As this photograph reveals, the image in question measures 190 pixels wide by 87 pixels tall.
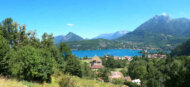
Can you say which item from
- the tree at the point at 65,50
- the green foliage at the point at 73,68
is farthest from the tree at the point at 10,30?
the green foliage at the point at 73,68

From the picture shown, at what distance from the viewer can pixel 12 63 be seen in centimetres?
1074

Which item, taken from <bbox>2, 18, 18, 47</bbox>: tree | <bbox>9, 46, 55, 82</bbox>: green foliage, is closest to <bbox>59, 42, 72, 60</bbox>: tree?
<bbox>2, 18, 18, 47</bbox>: tree

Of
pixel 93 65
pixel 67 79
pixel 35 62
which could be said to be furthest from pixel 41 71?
pixel 93 65

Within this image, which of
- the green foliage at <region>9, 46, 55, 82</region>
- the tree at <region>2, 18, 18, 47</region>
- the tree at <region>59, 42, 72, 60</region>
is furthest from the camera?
the tree at <region>59, 42, 72, 60</region>

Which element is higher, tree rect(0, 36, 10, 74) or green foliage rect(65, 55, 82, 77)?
tree rect(0, 36, 10, 74)

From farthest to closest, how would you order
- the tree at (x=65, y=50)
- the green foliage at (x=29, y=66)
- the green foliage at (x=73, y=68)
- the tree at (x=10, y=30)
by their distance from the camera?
the tree at (x=65, y=50)
the green foliage at (x=73, y=68)
the tree at (x=10, y=30)
the green foliage at (x=29, y=66)

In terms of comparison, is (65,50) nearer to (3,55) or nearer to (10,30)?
(10,30)

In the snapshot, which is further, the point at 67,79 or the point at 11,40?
the point at 11,40

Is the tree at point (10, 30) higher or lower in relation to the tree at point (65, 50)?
higher

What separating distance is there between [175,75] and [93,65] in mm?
42500

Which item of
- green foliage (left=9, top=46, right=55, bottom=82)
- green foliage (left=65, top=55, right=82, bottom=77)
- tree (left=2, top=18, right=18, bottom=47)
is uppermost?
tree (left=2, top=18, right=18, bottom=47)

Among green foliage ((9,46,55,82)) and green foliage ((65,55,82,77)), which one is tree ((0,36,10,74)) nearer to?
green foliage ((9,46,55,82))

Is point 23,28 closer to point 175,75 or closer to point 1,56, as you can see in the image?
point 1,56

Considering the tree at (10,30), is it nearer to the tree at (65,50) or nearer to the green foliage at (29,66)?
the tree at (65,50)
